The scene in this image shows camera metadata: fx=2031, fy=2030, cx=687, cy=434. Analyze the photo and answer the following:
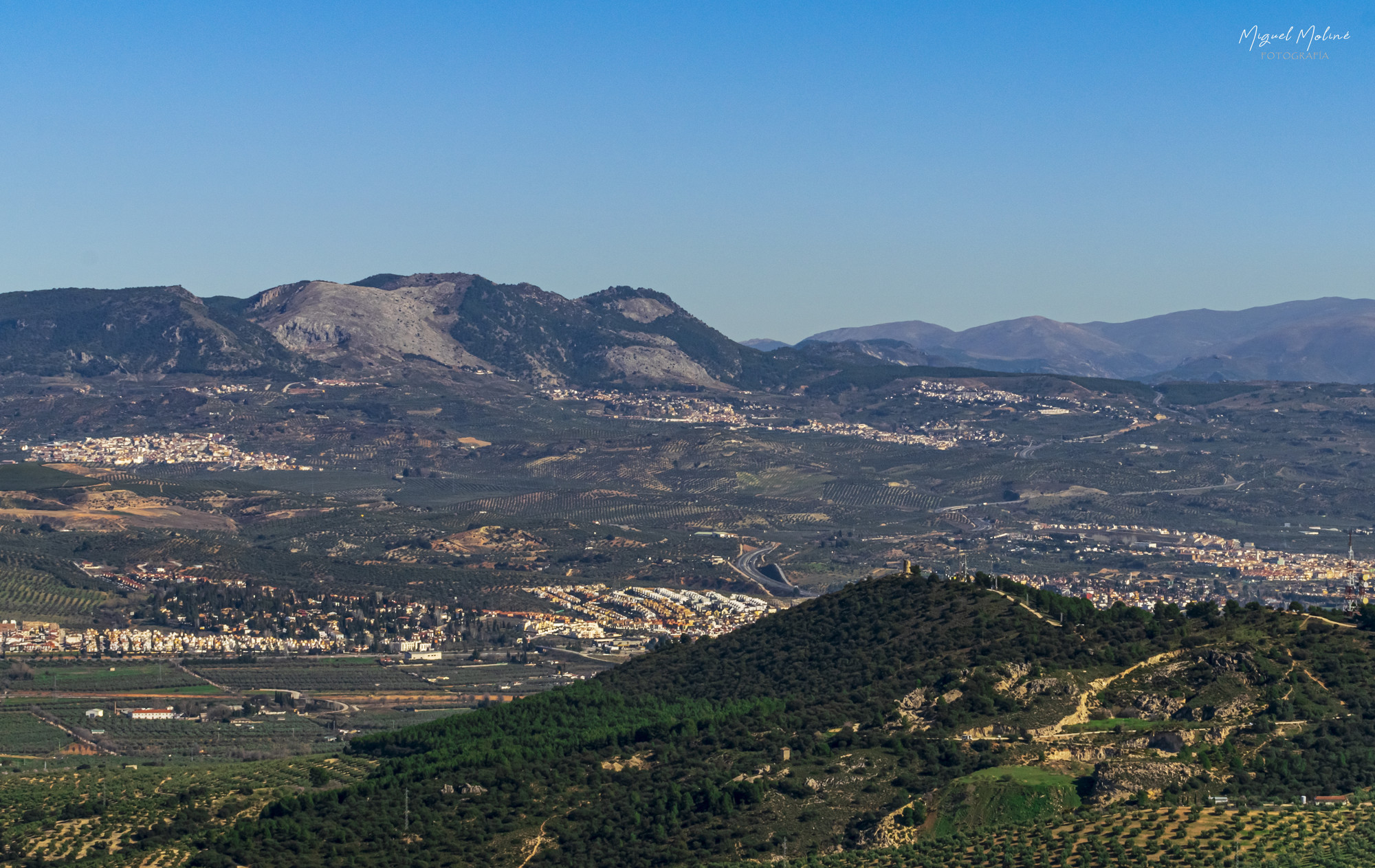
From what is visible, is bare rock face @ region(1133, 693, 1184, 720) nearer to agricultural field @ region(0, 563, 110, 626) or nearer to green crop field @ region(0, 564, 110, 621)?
agricultural field @ region(0, 563, 110, 626)

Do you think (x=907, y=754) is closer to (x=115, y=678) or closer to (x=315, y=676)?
(x=315, y=676)

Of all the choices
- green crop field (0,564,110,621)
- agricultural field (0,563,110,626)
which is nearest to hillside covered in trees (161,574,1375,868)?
agricultural field (0,563,110,626)

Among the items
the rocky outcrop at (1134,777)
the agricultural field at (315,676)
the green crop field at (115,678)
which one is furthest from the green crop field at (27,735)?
the rocky outcrop at (1134,777)

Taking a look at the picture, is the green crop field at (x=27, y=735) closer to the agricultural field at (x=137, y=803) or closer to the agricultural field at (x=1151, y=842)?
the agricultural field at (x=137, y=803)

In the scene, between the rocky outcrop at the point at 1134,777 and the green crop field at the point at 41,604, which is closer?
the rocky outcrop at the point at 1134,777

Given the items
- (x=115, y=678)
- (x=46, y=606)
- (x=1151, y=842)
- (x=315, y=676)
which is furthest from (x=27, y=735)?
(x=1151, y=842)

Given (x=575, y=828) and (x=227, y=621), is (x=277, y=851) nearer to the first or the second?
(x=575, y=828)
